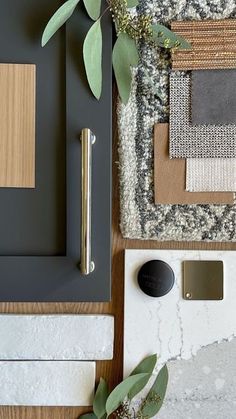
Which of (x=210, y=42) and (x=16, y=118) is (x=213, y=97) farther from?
(x=16, y=118)

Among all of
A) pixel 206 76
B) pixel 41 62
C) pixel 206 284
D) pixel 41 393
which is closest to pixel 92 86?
pixel 41 62

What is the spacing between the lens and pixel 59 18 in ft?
2.69

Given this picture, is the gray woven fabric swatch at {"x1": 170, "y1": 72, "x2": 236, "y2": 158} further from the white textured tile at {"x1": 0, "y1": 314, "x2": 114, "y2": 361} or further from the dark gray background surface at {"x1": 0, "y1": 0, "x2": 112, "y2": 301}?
the white textured tile at {"x1": 0, "y1": 314, "x2": 114, "y2": 361}

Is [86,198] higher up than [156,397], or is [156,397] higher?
[86,198]

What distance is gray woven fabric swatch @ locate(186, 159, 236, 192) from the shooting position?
3.04 feet

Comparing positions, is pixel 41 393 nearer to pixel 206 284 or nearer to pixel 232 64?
pixel 206 284

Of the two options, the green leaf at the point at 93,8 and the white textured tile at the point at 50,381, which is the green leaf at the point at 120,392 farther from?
the green leaf at the point at 93,8

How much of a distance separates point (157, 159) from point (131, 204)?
86mm

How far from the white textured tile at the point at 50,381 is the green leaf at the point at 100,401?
17 millimetres

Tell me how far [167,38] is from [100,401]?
1.99 ft

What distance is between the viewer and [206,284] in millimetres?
964

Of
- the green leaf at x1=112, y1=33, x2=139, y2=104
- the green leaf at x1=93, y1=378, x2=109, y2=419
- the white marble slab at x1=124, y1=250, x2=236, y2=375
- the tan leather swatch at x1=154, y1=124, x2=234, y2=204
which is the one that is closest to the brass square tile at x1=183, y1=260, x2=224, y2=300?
the white marble slab at x1=124, y1=250, x2=236, y2=375

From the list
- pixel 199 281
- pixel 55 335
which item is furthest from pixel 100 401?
pixel 199 281

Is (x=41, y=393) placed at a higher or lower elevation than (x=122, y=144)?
lower
